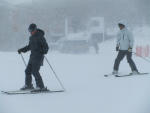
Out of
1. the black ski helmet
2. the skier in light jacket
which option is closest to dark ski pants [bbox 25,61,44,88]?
the black ski helmet

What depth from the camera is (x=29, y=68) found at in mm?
6617

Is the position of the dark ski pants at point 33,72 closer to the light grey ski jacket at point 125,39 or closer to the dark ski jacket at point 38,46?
the dark ski jacket at point 38,46

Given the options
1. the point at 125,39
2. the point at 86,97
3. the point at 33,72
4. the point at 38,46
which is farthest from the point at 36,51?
the point at 125,39

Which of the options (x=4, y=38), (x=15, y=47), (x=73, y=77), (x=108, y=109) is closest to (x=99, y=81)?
(x=73, y=77)

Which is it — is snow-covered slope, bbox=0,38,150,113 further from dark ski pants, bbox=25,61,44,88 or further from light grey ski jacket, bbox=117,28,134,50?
light grey ski jacket, bbox=117,28,134,50

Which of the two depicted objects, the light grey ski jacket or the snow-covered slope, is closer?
the snow-covered slope

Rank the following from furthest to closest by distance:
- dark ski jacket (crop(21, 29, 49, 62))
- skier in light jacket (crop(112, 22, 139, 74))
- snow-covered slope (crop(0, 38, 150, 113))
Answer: skier in light jacket (crop(112, 22, 139, 74)), dark ski jacket (crop(21, 29, 49, 62)), snow-covered slope (crop(0, 38, 150, 113))

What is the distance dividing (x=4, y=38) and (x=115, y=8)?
34.1 ft

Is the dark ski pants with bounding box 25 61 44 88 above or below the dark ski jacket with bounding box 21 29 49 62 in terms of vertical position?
below

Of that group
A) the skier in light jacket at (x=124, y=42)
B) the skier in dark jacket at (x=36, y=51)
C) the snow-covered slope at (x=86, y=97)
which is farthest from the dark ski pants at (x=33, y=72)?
the skier in light jacket at (x=124, y=42)

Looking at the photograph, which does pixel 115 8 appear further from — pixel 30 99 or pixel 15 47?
pixel 30 99

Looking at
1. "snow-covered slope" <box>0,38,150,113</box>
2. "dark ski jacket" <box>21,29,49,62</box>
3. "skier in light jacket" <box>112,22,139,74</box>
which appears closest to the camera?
"snow-covered slope" <box>0,38,150,113</box>

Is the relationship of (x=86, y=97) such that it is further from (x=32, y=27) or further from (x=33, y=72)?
(x=32, y=27)

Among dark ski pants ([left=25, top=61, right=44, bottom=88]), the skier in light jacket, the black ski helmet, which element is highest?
the black ski helmet
